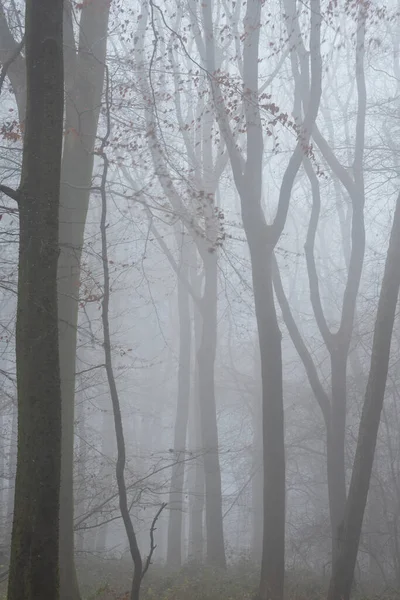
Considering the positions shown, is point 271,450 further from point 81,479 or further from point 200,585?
point 81,479

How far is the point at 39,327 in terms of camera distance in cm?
413

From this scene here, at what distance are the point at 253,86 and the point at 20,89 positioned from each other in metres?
3.88

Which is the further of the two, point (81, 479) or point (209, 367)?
point (209, 367)

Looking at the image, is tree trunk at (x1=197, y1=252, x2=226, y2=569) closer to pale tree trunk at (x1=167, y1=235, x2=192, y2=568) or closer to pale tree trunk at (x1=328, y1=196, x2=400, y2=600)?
pale tree trunk at (x1=167, y1=235, x2=192, y2=568)

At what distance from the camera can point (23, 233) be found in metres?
4.33

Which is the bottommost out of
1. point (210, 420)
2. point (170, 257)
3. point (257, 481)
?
point (257, 481)

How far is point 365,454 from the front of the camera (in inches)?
333

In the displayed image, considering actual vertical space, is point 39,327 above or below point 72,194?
below

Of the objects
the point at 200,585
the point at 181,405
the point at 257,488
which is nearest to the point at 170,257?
the point at 181,405

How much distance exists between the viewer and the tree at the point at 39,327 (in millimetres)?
3842

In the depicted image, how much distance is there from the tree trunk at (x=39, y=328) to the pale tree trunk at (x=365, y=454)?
556 cm

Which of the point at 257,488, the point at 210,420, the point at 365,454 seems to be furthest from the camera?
the point at 257,488

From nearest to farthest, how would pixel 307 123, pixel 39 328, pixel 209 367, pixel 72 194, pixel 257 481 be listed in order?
pixel 39 328 → pixel 72 194 → pixel 307 123 → pixel 209 367 → pixel 257 481

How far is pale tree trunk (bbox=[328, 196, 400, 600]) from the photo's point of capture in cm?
827
